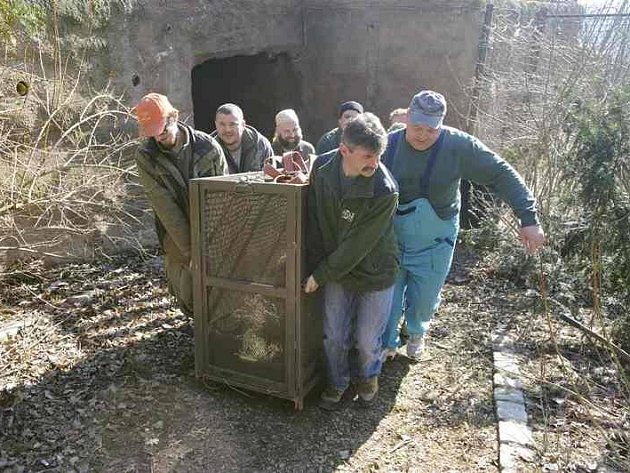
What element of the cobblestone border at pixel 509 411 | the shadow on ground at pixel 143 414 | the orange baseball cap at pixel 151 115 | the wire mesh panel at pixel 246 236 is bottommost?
the cobblestone border at pixel 509 411

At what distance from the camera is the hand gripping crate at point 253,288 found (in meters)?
3.17

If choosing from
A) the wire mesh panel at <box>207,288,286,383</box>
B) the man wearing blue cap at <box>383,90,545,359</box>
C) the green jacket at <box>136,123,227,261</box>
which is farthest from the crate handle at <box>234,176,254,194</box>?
the man wearing blue cap at <box>383,90,545,359</box>

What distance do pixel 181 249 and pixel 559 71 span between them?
162 inches

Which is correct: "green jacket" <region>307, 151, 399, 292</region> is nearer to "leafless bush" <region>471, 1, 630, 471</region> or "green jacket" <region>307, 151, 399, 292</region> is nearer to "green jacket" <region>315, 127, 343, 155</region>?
"leafless bush" <region>471, 1, 630, 471</region>

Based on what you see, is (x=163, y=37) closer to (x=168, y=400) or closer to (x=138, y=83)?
(x=138, y=83)

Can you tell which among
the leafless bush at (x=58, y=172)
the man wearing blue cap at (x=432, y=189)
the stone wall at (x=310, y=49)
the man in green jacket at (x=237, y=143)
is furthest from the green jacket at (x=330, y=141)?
the stone wall at (x=310, y=49)

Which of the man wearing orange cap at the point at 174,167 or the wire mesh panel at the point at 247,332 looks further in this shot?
the man wearing orange cap at the point at 174,167

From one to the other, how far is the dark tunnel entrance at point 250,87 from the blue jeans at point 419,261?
5.29 meters

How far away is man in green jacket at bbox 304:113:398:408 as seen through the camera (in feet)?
9.88

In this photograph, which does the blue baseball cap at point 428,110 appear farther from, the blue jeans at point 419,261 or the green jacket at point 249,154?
the green jacket at point 249,154

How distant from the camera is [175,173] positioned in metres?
3.77

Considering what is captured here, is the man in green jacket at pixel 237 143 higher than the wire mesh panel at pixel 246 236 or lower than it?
higher

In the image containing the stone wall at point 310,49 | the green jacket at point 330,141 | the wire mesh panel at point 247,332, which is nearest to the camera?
the wire mesh panel at point 247,332

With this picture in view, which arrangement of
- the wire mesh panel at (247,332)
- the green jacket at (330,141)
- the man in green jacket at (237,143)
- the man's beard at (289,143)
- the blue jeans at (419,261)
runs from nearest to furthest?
the wire mesh panel at (247,332) < the blue jeans at (419,261) < the man in green jacket at (237,143) < the green jacket at (330,141) < the man's beard at (289,143)
